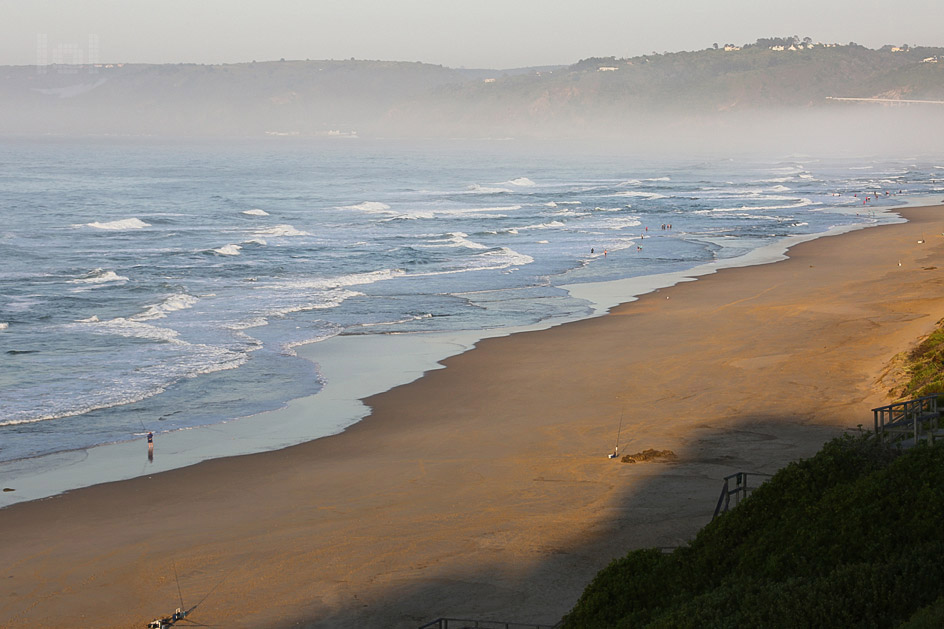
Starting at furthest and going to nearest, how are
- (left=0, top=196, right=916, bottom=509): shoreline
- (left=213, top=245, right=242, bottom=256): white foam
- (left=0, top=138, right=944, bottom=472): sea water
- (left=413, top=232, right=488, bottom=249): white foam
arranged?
(left=413, top=232, right=488, bottom=249): white foam, (left=213, top=245, right=242, bottom=256): white foam, (left=0, top=138, right=944, bottom=472): sea water, (left=0, top=196, right=916, bottom=509): shoreline

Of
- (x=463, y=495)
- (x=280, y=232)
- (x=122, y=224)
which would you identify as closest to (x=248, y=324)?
(x=463, y=495)

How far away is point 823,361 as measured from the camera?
26.7 m

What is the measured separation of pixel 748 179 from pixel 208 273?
87460 mm

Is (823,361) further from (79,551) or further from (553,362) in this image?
(79,551)

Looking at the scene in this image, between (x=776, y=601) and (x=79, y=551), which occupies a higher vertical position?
(x=776, y=601)

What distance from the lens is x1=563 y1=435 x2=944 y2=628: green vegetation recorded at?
9086mm

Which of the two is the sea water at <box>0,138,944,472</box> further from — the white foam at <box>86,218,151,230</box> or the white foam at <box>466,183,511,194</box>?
the white foam at <box>466,183,511,194</box>

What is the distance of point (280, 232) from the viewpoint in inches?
2566

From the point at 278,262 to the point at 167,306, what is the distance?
13156 mm

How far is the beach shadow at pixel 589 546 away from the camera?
13594mm

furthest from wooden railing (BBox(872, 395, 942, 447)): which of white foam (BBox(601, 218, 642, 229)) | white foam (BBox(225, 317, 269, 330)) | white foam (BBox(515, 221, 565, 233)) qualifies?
white foam (BBox(601, 218, 642, 229))

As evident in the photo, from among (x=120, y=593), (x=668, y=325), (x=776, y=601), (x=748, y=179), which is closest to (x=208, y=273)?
(x=668, y=325)

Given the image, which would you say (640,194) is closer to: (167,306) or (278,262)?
(278,262)

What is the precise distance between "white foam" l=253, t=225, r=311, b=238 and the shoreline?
101 feet
